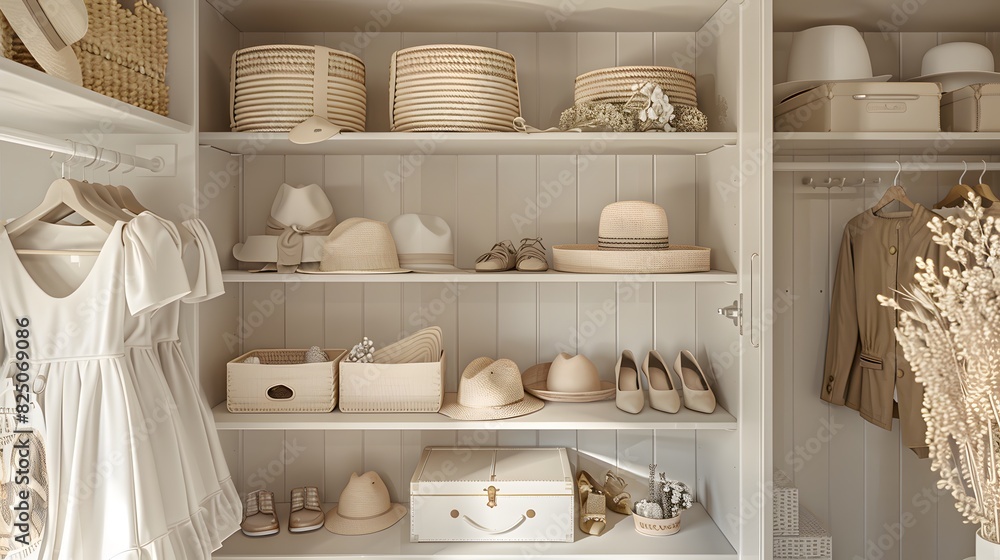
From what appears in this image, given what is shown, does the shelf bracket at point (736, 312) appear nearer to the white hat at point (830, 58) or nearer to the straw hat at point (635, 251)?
the straw hat at point (635, 251)

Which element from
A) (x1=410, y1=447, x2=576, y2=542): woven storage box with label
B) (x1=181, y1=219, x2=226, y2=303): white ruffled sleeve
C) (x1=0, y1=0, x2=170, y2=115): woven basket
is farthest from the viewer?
(x1=410, y1=447, x2=576, y2=542): woven storage box with label

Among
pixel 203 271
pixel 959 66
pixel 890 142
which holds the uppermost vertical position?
pixel 959 66

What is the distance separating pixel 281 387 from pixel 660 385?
1.07 meters

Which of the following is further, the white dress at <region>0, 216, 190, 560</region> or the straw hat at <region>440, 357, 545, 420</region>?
the straw hat at <region>440, 357, 545, 420</region>

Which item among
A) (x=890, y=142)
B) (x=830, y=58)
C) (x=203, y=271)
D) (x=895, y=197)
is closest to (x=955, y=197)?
(x=895, y=197)

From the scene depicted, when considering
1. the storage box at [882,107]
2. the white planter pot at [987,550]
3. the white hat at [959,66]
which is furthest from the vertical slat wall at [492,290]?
the white planter pot at [987,550]

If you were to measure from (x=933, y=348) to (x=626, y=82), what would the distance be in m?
1.03

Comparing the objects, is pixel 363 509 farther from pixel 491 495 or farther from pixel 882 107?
pixel 882 107

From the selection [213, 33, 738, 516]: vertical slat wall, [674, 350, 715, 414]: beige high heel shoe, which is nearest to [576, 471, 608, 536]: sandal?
[213, 33, 738, 516]: vertical slat wall

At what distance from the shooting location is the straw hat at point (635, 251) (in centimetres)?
182

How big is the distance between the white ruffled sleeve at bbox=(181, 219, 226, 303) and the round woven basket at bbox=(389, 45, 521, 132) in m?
0.59

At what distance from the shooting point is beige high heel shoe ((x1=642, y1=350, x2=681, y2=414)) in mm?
1875

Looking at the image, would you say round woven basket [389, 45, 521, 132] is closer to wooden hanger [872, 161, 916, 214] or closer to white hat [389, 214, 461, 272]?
white hat [389, 214, 461, 272]

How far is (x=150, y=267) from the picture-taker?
1.32 metres
